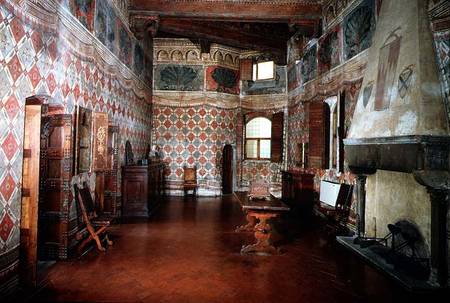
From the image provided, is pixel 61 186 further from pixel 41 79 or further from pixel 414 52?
pixel 414 52

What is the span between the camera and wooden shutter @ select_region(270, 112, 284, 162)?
1302 cm

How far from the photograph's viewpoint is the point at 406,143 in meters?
4.11

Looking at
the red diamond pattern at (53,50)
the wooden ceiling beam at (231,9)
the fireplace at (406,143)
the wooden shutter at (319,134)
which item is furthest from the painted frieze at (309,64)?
the red diamond pattern at (53,50)

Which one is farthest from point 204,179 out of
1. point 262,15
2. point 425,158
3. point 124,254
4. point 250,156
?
point 425,158

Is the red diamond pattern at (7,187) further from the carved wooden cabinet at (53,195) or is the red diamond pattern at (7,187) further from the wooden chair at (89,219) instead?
the wooden chair at (89,219)

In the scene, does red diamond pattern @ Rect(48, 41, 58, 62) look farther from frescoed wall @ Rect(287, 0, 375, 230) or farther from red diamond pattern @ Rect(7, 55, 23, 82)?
frescoed wall @ Rect(287, 0, 375, 230)

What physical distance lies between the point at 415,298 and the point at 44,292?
465 centimetres

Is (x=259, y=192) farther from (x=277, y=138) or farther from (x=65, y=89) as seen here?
(x=277, y=138)

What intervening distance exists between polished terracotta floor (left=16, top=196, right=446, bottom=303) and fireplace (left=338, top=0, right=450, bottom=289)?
541 mm

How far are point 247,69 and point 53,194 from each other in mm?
10498

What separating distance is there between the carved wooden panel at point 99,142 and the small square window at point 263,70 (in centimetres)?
889

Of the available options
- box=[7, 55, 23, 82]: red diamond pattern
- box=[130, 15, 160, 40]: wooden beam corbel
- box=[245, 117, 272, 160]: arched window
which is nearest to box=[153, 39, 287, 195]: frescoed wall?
box=[245, 117, 272, 160]: arched window

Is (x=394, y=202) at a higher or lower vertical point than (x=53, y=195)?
lower

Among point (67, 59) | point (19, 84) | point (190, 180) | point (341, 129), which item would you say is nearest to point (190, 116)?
point (190, 180)
